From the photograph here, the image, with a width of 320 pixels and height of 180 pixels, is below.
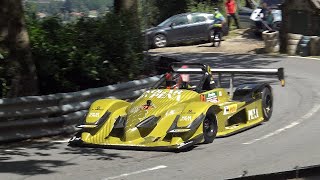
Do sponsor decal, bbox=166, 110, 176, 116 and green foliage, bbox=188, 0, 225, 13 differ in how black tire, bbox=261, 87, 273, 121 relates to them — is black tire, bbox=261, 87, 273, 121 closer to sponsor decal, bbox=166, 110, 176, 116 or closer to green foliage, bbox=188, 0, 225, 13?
sponsor decal, bbox=166, 110, 176, 116

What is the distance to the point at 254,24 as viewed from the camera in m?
28.1

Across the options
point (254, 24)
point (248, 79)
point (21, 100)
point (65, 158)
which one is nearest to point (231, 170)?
point (65, 158)

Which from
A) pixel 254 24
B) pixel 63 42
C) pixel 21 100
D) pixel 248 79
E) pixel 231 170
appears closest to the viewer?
pixel 231 170

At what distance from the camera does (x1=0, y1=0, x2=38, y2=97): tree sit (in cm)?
1067

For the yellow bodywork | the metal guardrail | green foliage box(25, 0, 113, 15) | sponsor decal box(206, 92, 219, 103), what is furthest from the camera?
green foliage box(25, 0, 113, 15)

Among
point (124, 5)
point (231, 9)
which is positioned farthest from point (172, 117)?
point (231, 9)

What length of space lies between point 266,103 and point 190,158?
324 centimetres

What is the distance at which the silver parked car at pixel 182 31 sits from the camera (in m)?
26.7

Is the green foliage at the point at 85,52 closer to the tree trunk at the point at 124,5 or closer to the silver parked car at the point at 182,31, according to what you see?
the tree trunk at the point at 124,5

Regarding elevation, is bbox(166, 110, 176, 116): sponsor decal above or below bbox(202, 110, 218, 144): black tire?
above

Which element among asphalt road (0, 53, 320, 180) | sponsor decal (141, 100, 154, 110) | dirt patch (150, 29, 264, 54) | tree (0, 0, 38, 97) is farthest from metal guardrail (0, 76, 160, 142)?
dirt patch (150, 29, 264, 54)

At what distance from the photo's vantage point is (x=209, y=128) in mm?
9375

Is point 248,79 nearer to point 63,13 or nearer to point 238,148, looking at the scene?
point 63,13

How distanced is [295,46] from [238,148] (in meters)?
14.0
